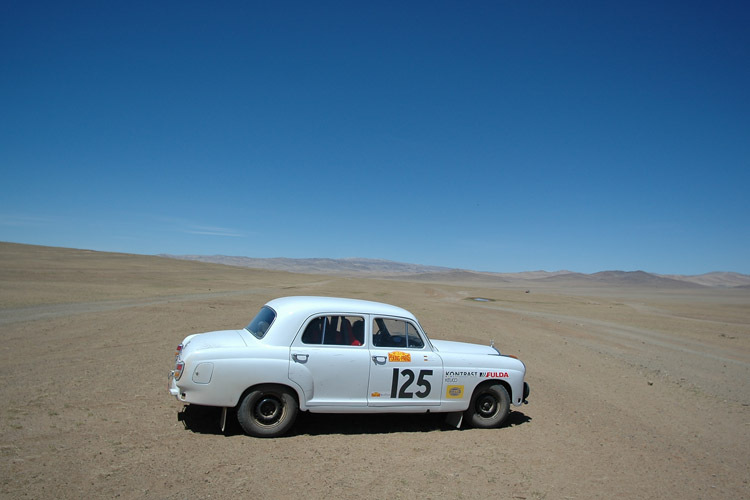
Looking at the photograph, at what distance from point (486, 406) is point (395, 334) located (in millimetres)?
1786

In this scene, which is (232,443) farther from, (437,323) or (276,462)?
(437,323)

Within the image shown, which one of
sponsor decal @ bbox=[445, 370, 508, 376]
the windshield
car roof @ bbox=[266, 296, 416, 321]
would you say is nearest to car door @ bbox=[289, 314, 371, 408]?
car roof @ bbox=[266, 296, 416, 321]

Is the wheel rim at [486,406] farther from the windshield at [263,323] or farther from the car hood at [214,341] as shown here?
the car hood at [214,341]

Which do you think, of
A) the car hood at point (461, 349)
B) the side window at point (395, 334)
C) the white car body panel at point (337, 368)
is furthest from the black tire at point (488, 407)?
the side window at point (395, 334)

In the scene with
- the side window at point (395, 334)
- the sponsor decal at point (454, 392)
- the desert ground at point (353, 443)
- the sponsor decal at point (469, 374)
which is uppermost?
the side window at point (395, 334)

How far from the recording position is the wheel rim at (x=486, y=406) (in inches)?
265

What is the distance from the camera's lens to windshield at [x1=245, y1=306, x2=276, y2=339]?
19.8 feet

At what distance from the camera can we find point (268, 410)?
5719 mm

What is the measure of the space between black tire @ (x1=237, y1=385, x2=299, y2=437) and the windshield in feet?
2.37

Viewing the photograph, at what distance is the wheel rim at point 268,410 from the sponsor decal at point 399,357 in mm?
1484

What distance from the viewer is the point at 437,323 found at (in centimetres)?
1919

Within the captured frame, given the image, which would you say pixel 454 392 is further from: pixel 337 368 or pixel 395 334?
pixel 337 368

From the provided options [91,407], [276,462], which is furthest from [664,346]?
[91,407]

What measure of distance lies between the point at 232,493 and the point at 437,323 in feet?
50.6
